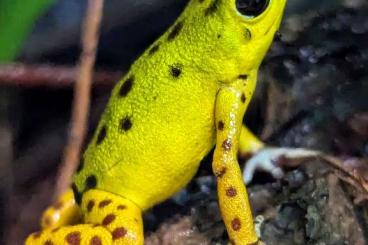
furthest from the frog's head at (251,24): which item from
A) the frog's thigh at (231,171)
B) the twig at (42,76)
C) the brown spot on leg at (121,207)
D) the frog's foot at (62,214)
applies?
the twig at (42,76)

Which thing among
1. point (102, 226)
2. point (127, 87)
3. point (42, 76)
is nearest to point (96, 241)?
point (102, 226)

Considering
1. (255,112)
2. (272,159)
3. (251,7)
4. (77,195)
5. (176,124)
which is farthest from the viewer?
(255,112)

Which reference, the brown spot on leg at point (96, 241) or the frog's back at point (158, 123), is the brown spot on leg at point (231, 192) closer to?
the frog's back at point (158, 123)

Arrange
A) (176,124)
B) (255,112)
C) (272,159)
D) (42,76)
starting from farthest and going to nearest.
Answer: (42,76) → (255,112) → (272,159) → (176,124)

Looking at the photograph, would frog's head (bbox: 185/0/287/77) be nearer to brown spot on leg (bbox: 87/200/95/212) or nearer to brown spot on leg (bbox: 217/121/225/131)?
brown spot on leg (bbox: 217/121/225/131)

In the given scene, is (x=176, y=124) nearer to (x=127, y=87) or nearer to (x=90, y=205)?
(x=127, y=87)

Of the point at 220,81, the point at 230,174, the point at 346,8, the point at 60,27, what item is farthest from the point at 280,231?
the point at 60,27

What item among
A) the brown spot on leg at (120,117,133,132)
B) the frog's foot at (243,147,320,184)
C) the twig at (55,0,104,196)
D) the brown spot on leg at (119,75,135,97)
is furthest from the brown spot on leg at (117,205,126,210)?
the twig at (55,0,104,196)

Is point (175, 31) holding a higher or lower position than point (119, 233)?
higher
